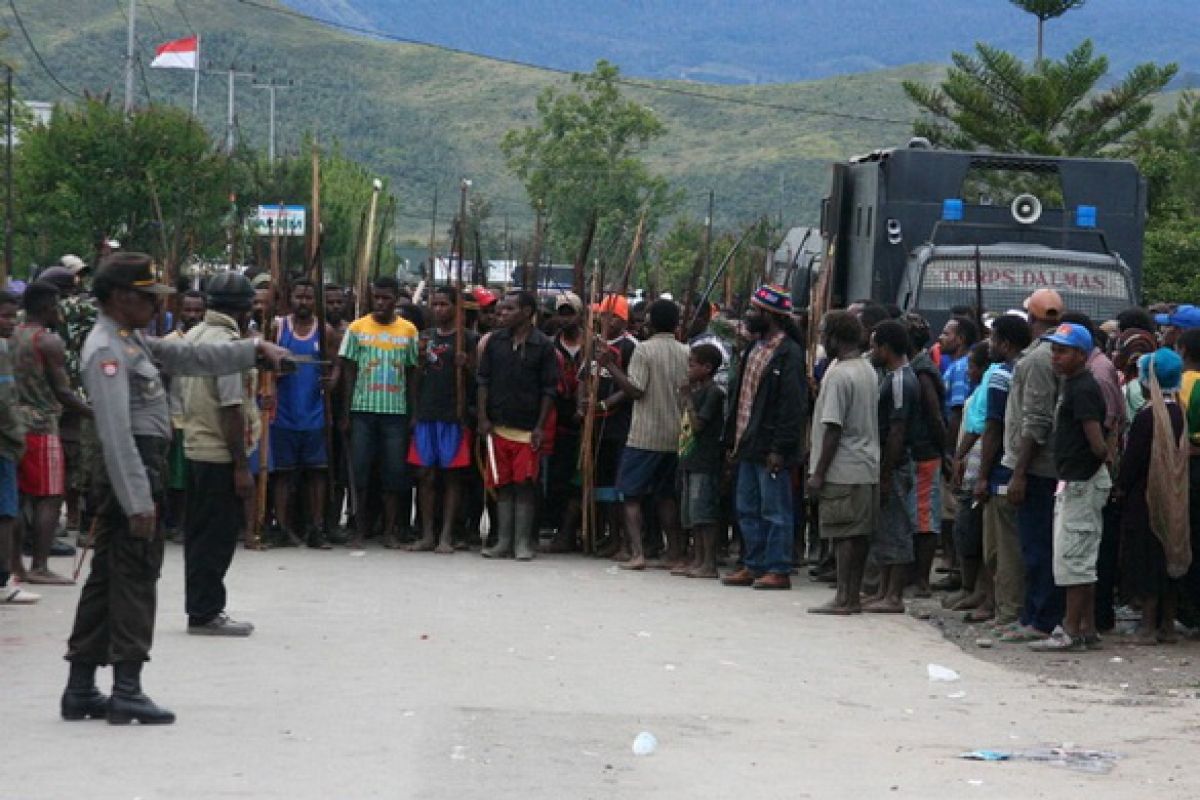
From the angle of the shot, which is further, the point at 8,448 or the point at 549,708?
the point at 8,448

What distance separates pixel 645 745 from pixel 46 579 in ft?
Answer: 18.3

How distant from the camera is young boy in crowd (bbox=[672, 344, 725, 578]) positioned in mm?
13984

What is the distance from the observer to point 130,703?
8.34 m

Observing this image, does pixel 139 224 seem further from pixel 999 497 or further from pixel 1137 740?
pixel 1137 740

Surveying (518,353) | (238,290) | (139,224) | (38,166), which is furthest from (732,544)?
(38,166)

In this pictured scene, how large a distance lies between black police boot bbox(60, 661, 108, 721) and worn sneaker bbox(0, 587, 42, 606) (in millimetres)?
3342

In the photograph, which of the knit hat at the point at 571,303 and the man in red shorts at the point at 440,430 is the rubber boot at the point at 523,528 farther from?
the knit hat at the point at 571,303

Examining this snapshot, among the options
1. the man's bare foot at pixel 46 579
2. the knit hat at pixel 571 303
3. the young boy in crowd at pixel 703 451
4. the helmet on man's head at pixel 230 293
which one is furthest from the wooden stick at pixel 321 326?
the helmet on man's head at pixel 230 293

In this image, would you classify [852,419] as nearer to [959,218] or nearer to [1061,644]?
[1061,644]

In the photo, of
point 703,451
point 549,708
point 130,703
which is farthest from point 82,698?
point 703,451

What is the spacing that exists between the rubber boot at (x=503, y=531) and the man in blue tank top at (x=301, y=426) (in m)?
1.20

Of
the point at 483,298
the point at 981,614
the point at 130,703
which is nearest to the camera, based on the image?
the point at 130,703

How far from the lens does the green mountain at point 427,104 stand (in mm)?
112375

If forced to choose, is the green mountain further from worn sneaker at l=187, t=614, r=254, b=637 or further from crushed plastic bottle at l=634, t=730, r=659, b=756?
crushed plastic bottle at l=634, t=730, r=659, b=756
